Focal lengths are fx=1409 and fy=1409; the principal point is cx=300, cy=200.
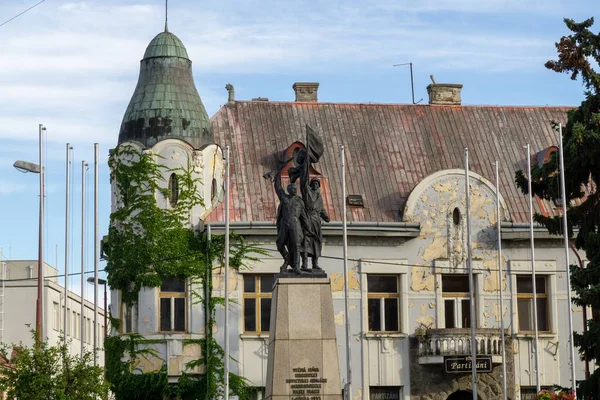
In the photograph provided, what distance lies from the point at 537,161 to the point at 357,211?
694 centimetres

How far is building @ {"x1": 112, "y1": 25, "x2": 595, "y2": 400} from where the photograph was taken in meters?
44.4

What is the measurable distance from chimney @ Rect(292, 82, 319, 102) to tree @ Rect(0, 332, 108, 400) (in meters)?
17.6

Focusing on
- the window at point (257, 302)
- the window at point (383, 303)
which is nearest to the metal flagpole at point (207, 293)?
the window at point (257, 302)

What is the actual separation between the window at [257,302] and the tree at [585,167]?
10196 mm

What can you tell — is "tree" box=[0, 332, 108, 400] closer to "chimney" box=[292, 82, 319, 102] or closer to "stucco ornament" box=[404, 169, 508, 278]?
"stucco ornament" box=[404, 169, 508, 278]

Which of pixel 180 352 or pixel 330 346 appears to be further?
pixel 180 352

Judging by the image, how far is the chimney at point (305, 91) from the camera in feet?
167

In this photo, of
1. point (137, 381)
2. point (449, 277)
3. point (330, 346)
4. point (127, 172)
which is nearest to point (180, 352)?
point (137, 381)

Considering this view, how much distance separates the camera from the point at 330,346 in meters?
28.6

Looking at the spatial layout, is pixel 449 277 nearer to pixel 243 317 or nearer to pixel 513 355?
pixel 513 355

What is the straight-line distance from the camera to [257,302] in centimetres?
4462

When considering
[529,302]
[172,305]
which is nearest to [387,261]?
[529,302]

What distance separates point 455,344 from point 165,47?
1355 centimetres

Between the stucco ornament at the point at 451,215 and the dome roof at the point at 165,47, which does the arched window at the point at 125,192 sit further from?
the stucco ornament at the point at 451,215
